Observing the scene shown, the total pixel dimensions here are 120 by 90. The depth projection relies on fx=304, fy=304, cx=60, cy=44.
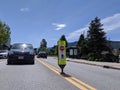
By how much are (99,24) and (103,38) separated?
3325 millimetres

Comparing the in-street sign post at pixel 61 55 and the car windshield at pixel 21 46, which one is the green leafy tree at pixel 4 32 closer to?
the car windshield at pixel 21 46

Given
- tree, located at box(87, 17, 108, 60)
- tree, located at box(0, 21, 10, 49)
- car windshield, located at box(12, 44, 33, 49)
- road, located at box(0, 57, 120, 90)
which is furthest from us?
tree, located at box(0, 21, 10, 49)

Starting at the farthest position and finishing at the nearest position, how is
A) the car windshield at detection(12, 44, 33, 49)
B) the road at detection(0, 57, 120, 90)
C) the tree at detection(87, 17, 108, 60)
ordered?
the tree at detection(87, 17, 108, 60) → the car windshield at detection(12, 44, 33, 49) → the road at detection(0, 57, 120, 90)

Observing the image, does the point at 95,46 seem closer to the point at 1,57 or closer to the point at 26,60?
the point at 1,57

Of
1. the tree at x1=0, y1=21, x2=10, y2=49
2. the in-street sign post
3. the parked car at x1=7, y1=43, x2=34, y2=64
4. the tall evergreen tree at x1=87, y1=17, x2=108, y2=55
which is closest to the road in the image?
the in-street sign post

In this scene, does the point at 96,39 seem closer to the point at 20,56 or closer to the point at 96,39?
the point at 96,39

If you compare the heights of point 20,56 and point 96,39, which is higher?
point 96,39

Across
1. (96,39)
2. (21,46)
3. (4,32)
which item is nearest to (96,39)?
(96,39)

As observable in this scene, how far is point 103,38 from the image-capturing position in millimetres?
61875

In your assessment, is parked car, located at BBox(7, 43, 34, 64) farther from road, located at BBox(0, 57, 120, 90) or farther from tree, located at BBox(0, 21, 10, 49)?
tree, located at BBox(0, 21, 10, 49)

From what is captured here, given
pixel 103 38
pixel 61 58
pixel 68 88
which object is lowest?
pixel 68 88

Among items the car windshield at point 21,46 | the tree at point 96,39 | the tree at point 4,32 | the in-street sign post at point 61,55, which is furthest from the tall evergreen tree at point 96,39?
the in-street sign post at point 61,55

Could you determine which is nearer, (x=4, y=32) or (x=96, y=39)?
(x=96, y=39)

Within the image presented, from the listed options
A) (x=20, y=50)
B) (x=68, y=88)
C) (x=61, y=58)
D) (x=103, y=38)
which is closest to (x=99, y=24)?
(x=103, y=38)
